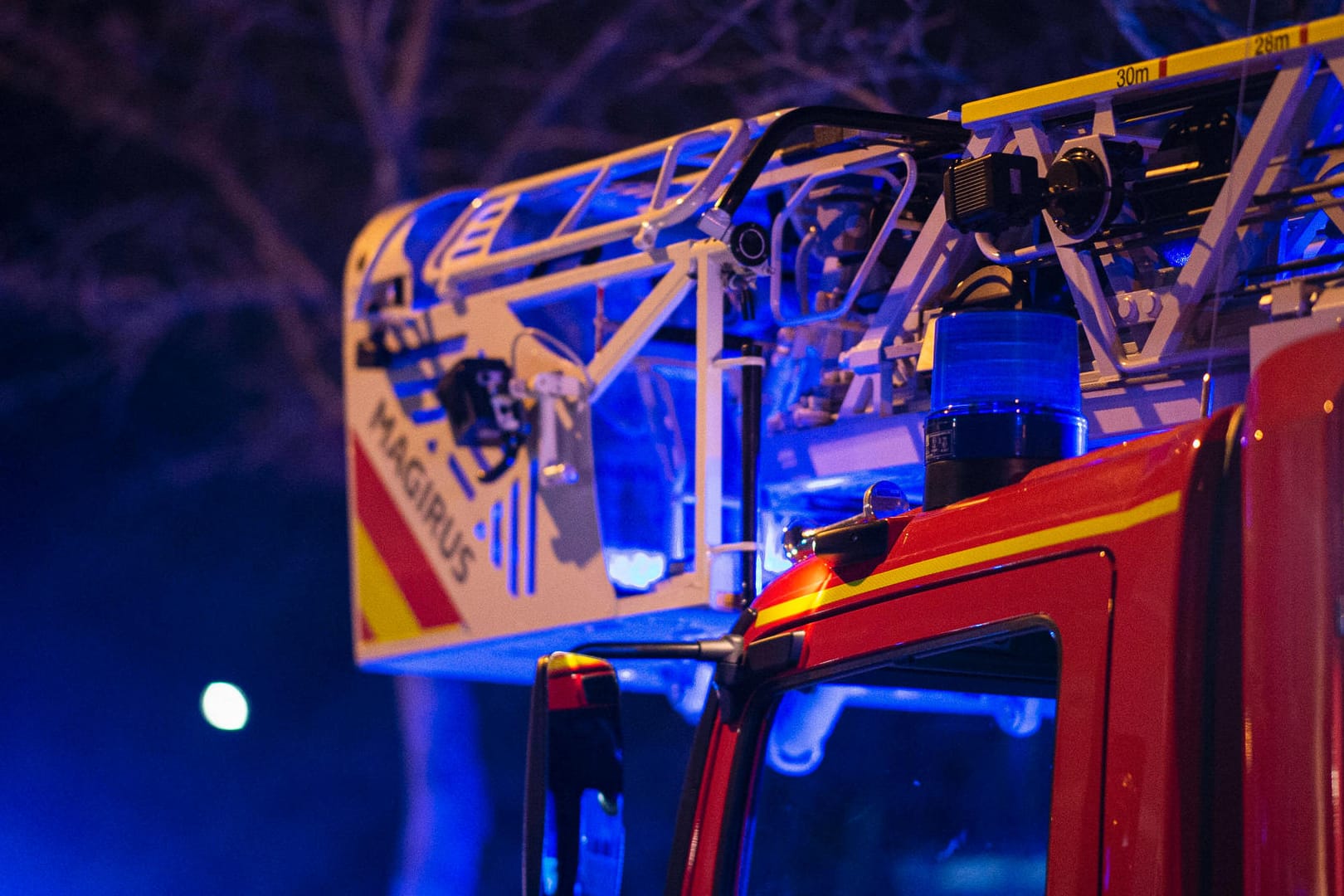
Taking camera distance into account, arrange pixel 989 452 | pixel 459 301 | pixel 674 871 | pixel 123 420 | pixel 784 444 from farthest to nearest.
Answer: pixel 123 420 < pixel 459 301 < pixel 784 444 < pixel 674 871 < pixel 989 452

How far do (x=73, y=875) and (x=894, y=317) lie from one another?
1238 cm

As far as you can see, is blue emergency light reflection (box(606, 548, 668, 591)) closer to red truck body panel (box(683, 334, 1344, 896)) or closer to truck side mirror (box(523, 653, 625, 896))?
truck side mirror (box(523, 653, 625, 896))

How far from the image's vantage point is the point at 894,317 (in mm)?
3617

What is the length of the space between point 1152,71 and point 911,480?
1.12 metres

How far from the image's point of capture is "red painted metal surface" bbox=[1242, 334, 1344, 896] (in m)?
1.77

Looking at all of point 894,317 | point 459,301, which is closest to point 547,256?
point 459,301

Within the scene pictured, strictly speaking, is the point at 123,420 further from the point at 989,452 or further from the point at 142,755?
the point at 989,452

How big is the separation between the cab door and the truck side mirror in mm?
252

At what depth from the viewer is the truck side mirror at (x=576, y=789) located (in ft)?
9.04

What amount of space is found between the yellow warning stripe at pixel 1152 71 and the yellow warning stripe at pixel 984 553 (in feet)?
2.77

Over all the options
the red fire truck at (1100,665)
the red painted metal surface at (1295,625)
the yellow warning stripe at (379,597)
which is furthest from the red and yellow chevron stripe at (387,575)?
the red painted metal surface at (1295,625)

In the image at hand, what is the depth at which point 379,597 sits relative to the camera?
5254mm

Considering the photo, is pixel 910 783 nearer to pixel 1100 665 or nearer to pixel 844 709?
pixel 844 709

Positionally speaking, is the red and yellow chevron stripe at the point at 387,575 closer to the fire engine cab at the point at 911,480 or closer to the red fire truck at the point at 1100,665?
the fire engine cab at the point at 911,480
